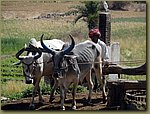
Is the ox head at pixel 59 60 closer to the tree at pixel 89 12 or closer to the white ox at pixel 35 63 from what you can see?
the white ox at pixel 35 63

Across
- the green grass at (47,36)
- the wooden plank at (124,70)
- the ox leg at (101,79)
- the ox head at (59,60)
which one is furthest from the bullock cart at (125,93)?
the ox head at (59,60)

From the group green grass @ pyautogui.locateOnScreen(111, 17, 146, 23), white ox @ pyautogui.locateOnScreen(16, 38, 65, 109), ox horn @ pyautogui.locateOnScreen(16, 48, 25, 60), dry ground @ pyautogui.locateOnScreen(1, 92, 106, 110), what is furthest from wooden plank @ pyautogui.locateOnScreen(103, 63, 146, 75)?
ox horn @ pyautogui.locateOnScreen(16, 48, 25, 60)

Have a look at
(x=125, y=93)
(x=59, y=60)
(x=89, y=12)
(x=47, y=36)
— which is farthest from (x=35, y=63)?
(x=89, y=12)

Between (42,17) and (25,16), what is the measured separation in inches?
8.1

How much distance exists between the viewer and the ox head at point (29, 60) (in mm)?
5875

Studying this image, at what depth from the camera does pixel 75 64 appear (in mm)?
5859

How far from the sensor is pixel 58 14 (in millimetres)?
6355

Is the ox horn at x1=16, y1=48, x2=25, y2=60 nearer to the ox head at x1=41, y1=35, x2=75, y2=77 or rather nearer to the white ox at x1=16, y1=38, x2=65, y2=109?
the white ox at x1=16, y1=38, x2=65, y2=109

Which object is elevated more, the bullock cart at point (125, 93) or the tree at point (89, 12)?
the tree at point (89, 12)

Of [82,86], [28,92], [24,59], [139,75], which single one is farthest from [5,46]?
[139,75]

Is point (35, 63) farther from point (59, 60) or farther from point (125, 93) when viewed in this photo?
point (125, 93)

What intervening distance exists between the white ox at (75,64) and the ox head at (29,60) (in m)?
0.22

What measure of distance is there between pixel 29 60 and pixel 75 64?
48 cm

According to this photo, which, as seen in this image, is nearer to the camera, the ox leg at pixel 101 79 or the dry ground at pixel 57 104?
the dry ground at pixel 57 104
